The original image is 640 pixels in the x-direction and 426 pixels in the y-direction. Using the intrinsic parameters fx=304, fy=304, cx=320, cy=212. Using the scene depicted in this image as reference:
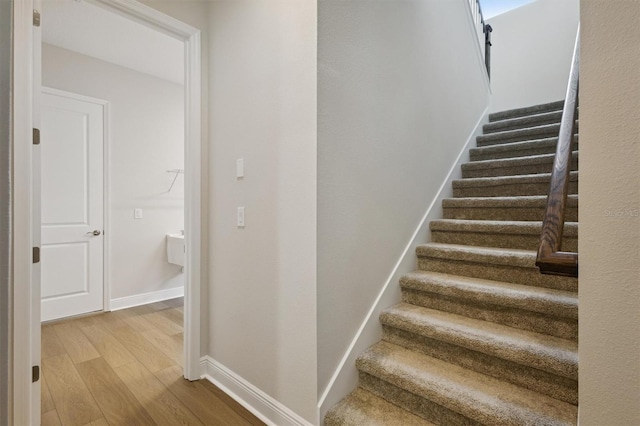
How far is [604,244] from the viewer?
2.75 ft

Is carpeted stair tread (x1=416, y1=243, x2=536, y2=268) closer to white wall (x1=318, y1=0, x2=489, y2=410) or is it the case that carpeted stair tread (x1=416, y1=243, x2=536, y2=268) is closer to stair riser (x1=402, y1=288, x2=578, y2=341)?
white wall (x1=318, y1=0, x2=489, y2=410)

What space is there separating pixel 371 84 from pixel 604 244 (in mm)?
1399

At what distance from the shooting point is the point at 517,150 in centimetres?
294

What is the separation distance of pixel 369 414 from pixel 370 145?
1.43m

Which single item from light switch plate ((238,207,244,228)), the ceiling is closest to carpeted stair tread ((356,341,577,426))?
light switch plate ((238,207,244,228))

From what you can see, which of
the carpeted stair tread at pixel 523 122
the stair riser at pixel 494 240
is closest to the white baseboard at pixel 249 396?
the stair riser at pixel 494 240

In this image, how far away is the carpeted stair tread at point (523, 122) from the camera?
314 centimetres

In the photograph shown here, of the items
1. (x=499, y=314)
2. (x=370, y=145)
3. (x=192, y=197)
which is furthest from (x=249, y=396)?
(x=370, y=145)

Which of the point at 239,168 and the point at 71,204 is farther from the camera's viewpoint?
the point at 71,204

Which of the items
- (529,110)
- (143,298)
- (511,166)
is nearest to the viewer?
(511,166)

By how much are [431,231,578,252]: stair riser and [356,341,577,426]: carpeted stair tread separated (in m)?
0.93

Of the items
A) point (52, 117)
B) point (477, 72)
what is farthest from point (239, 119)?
point (477, 72)

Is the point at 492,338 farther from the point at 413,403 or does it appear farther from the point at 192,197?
the point at 192,197

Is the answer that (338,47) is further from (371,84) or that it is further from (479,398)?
(479,398)
